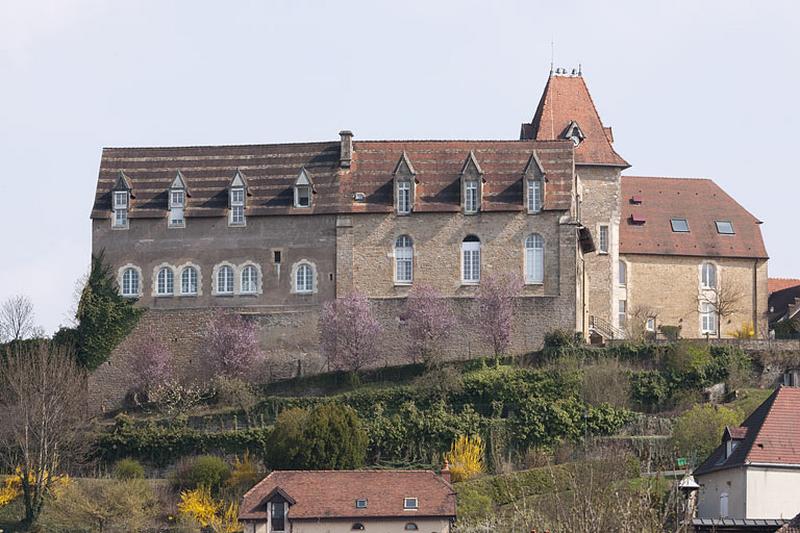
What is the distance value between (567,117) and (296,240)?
13.1 metres

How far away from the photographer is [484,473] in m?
65.9

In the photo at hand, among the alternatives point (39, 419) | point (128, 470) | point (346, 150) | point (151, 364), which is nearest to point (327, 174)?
point (346, 150)

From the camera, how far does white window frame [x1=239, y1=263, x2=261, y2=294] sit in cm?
7569

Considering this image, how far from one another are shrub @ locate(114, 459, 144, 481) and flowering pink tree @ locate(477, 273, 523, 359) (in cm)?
1316

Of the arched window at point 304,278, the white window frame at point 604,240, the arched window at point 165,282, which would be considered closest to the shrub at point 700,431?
the white window frame at point 604,240

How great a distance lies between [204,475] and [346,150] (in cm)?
1577

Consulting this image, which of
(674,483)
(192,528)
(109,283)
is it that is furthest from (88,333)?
(674,483)

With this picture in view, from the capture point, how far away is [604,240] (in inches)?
3159

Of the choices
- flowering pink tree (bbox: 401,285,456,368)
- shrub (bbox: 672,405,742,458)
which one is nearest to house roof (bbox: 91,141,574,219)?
flowering pink tree (bbox: 401,285,456,368)

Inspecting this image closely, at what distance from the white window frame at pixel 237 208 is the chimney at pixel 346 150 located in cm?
381

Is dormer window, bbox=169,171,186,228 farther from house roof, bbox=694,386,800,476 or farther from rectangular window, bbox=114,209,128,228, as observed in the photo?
house roof, bbox=694,386,800,476

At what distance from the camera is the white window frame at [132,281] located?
76.3 meters

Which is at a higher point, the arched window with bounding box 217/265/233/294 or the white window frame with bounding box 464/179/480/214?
the white window frame with bounding box 464/179/480/214

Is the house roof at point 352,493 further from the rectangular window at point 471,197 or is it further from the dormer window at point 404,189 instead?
the dormer window at point 404,189
